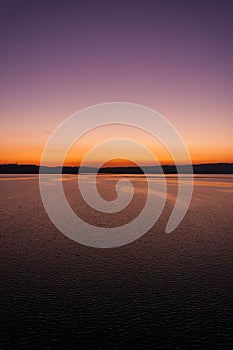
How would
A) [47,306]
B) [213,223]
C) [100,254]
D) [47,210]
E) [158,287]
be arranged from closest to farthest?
[47,306] < [158,287] < [100,254] < [213,223] < [47,210]

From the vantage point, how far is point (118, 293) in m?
7.50

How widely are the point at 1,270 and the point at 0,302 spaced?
7.90ft

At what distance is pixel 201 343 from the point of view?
5.33m

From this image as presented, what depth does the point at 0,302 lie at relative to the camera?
22.7 feet

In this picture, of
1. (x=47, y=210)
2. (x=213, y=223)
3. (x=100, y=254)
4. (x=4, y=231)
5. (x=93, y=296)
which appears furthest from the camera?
(x=47, y=210)

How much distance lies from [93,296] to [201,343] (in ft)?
8.61

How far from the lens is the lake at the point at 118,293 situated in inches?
218

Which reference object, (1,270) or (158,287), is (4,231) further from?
(158,287)

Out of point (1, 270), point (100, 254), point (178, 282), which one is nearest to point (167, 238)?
point (100, 254)

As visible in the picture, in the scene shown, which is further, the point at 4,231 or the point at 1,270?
the point at 4,231

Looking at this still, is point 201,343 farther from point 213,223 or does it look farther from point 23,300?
point 213,223

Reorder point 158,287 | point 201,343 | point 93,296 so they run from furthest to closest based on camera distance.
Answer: point 158,287 → point 93,296 → point 201,343

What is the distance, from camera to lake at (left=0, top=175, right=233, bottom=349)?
18.2 ft

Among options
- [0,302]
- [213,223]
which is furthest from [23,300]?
[213,223]
